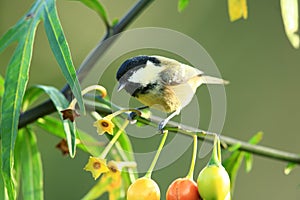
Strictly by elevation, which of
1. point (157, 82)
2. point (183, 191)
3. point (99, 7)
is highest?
point (99, 7)

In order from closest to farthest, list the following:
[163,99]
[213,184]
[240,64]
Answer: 1. [213,184]
2. [163,99]
3. [240,64]

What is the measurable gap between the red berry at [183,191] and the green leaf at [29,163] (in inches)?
15.8

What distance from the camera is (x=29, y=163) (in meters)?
1.07

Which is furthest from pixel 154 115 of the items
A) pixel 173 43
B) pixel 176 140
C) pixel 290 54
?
pixel 290 54

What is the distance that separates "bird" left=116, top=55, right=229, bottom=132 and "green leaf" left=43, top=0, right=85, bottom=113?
5 centimetres

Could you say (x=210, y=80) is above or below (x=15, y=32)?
below

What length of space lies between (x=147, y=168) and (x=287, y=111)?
8.96 ft

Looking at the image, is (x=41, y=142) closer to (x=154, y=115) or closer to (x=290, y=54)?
(x=290, y=54)

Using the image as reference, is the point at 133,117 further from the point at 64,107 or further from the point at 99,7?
the point at 99,7

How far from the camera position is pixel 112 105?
2.89ft

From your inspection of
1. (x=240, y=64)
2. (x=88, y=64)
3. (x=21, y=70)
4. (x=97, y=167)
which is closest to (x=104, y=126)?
(x=97, y=167)

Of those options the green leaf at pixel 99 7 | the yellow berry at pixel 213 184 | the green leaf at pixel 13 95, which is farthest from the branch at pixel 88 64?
the yellow berry at pixel 213 184

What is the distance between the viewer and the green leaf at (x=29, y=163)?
3.44ft

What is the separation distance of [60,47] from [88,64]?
0.20 m
